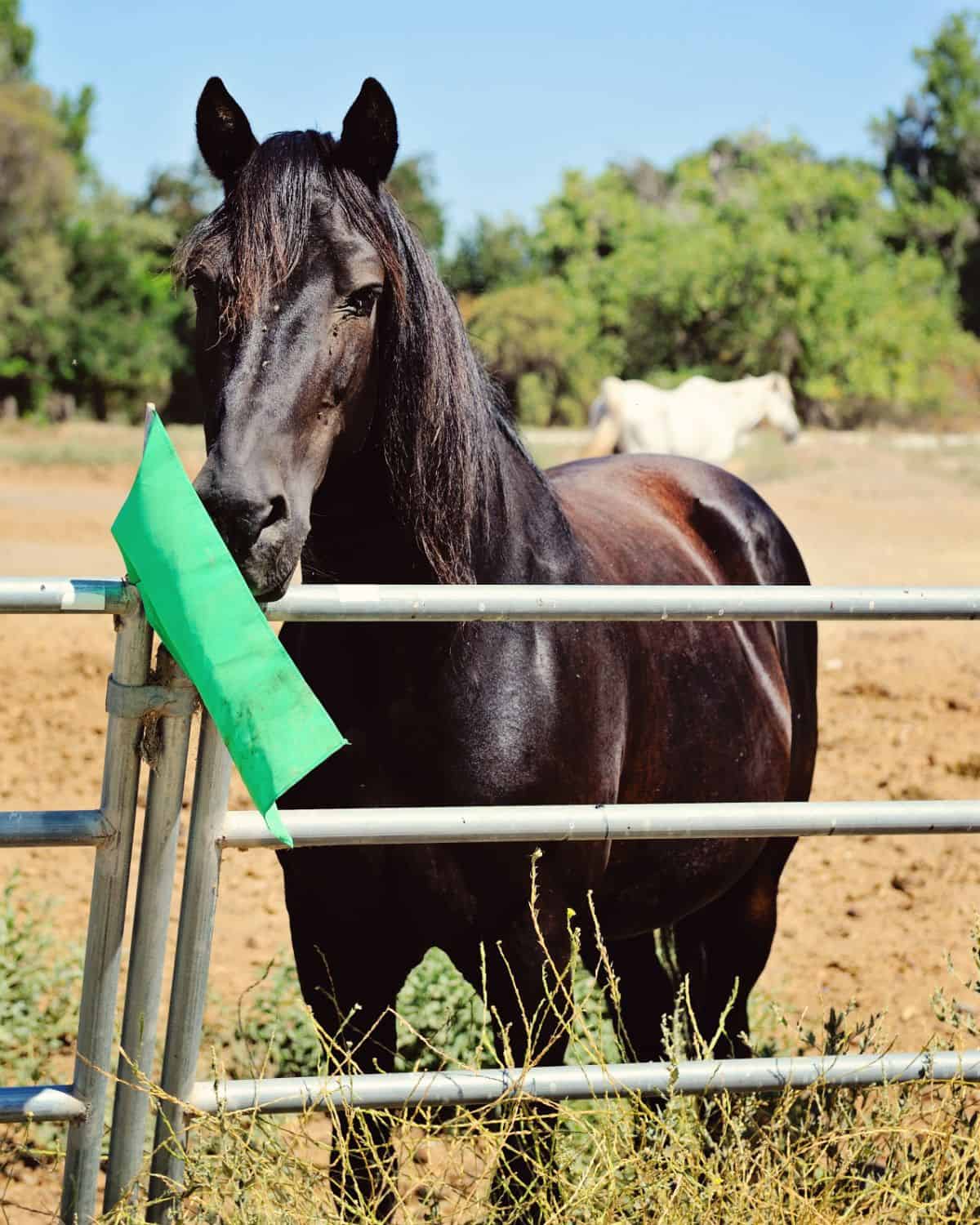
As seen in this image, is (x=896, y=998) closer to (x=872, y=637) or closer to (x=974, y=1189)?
(x=974, y=1189)

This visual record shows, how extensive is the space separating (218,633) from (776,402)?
1708 cm

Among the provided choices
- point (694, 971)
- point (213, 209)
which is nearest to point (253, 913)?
point (694, 971)

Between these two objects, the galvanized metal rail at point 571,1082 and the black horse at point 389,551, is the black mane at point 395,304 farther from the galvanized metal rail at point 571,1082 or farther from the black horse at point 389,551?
the galvanized metal rail at point 571,1082

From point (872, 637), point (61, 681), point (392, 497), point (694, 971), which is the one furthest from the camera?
point (872, 637)

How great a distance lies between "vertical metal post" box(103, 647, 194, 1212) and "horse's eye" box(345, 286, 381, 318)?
28.5 inches

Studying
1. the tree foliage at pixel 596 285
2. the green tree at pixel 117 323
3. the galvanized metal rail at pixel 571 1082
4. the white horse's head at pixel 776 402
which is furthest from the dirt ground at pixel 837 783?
the green tree at pixel 117 323

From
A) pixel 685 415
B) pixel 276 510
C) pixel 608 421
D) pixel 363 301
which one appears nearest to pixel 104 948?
pixel 276 510

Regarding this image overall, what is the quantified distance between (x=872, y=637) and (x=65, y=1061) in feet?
21.7

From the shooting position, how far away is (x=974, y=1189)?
79.2 inches

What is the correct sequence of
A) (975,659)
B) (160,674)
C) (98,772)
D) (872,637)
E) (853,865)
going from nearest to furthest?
1. (160,674)
2. (853,865)
3. (98,772)
4. (975,659)
5. (872,637)

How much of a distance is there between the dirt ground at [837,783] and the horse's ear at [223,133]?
1792 millimetres

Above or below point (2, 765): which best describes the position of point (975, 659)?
above

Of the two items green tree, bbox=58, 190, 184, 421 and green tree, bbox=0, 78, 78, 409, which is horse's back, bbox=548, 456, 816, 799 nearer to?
green tree, bbox=0, 78, 78, 409

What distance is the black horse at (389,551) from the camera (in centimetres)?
220
